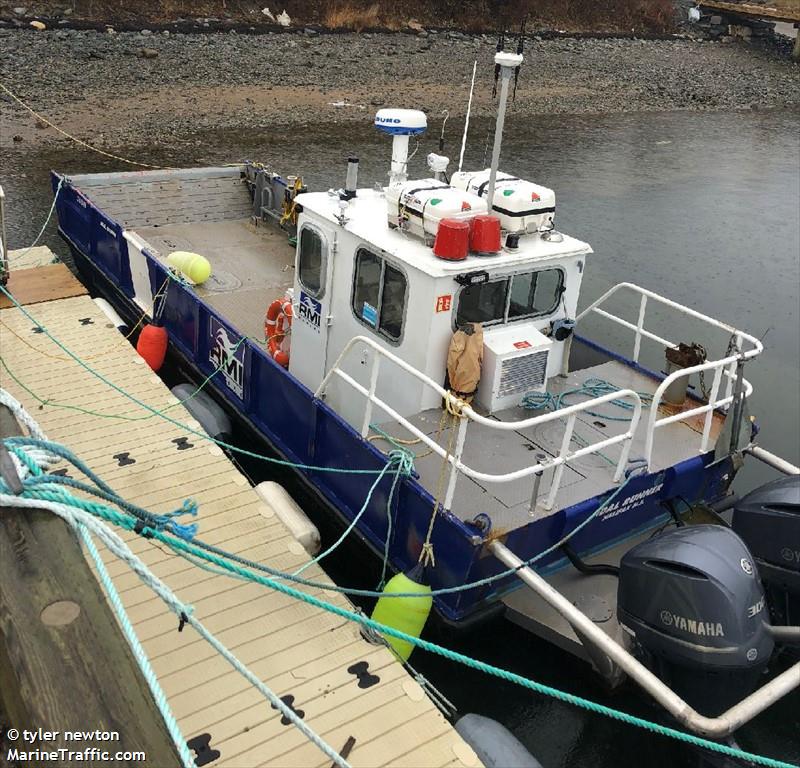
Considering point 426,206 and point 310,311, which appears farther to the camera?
point 310,311

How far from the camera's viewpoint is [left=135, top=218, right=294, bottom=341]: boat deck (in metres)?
9.93

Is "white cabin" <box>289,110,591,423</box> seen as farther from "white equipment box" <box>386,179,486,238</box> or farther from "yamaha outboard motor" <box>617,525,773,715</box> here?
"yamaha outboard motor" <box>617,525,773,715</box>

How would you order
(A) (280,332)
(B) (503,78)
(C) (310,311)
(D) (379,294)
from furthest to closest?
(A) (280,332), (C) (310,311), (D) (379,294), (B) (503,78)

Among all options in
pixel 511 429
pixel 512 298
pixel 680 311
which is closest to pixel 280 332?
pixel 512 298

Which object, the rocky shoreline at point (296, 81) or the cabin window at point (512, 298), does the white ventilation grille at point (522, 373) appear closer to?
the cabin window at point (512, 298)

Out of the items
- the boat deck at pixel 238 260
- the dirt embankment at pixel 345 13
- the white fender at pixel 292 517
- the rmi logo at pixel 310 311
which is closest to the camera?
the white fender at pixel 292 517

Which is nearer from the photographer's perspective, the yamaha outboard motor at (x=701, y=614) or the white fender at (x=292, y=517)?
the yamaha outboard motor at (x=701, y=614)

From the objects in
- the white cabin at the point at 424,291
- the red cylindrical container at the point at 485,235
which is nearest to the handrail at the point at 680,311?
the white cabin at the point at 424,291

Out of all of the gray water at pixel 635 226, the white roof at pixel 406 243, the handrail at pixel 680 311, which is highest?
the white roof at pixel 406 243

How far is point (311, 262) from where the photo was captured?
748 cm

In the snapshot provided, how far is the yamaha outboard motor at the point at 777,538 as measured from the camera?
580 cm

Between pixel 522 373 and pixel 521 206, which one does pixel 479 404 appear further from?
pixel 521 206

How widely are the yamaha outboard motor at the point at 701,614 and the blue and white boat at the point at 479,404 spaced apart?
0.10ft

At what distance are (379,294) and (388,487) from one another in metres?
1.64
